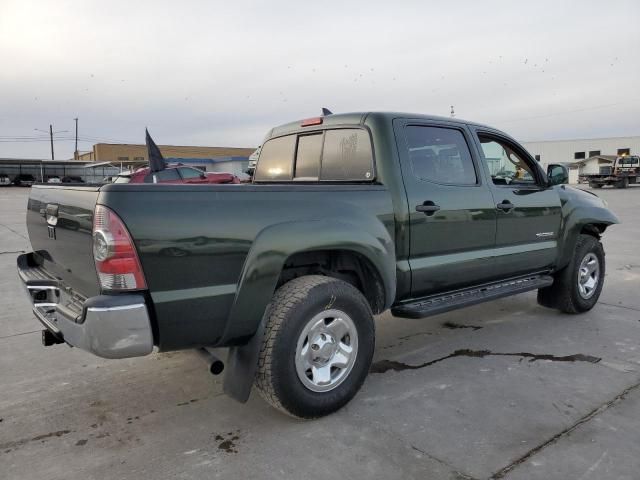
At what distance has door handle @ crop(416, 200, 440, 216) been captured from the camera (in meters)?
3.58

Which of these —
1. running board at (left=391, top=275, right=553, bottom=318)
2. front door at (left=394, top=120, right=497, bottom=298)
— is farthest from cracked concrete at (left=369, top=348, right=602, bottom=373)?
front door at (left=394, top=120, right=497, bottom=298)

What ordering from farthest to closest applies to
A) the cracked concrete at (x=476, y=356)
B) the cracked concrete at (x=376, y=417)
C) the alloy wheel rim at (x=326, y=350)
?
the cracked concrete at (x=476, y=356) → the alloy wheel rim at (x=326, y=350) → the cracked concrete at (x=376, y=417)

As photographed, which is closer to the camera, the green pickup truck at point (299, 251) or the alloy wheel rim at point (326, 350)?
the green pickup truck at point (299, 251)

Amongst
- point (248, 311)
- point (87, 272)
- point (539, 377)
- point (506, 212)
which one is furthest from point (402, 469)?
point (506, 212)

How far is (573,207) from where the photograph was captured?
4.98m

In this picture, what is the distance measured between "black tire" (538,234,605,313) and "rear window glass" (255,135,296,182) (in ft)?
9.68

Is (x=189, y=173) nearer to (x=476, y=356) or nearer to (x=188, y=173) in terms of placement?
(x=188, y=173)

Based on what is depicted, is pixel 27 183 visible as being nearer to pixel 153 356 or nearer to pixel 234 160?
pixel 234 160

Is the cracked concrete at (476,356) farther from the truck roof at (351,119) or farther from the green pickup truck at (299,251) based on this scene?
the truck roof at (351,119)

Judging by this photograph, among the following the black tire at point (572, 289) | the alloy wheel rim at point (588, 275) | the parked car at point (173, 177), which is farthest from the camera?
the parked car at point (173, 177)

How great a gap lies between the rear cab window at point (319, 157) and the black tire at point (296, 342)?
37.6 inches

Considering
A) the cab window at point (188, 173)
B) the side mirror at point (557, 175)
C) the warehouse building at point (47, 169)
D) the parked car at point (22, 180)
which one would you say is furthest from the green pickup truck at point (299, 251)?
the parked car at point (22, 180)

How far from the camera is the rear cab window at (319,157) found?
12.0ft

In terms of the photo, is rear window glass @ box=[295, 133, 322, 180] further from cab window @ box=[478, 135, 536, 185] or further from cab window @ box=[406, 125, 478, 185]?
cab window @ box=[478, 135, 536, 185]
